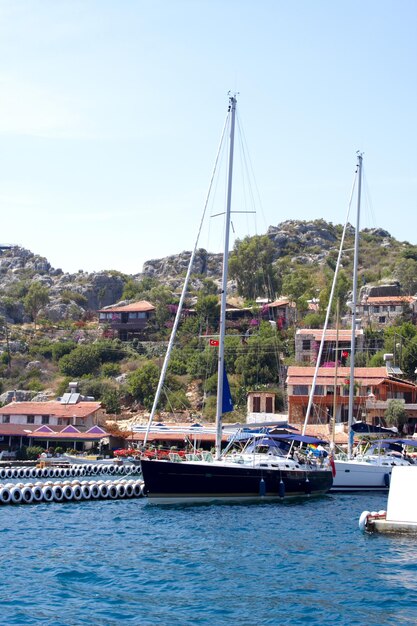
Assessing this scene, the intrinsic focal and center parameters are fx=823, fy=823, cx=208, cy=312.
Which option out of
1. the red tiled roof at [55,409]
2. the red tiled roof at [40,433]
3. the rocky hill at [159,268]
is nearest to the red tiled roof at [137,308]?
the rocky hill at [159,268]

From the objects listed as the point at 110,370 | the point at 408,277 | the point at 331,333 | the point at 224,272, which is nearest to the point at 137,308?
the point at 110,370

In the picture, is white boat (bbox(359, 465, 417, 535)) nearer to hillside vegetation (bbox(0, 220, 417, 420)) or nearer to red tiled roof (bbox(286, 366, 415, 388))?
hillside vegetation (bbox(0, 220, 417, 420))

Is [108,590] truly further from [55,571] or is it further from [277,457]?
[277,457]

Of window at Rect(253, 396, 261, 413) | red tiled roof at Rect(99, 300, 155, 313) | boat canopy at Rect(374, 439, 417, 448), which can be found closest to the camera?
boat canopy at Rect(374, 439, 417, 448)

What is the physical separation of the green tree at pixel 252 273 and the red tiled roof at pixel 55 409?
54.4 m

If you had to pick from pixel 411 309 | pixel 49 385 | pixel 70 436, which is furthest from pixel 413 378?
pixel 49 385

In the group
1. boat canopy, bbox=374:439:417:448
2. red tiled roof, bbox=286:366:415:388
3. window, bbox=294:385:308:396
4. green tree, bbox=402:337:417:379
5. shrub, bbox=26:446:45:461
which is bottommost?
shrub, bbox=26:446:45:461

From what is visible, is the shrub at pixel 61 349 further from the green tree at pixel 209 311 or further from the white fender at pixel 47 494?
the white fender at pixel 47 494

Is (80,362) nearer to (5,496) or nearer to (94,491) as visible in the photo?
(94,491)

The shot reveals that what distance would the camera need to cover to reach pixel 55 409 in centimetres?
8631

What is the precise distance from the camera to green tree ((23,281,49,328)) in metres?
142

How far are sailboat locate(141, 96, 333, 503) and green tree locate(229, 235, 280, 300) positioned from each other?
89271 millimetres

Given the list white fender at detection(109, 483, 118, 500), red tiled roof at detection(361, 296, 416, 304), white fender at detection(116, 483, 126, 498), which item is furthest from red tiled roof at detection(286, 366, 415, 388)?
white fender at detection(109, 483, 118, 500)

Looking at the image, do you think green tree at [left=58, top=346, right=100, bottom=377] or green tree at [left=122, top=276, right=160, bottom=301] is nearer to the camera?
green tree at [left=58, top=346, right=100, bottom=377]
